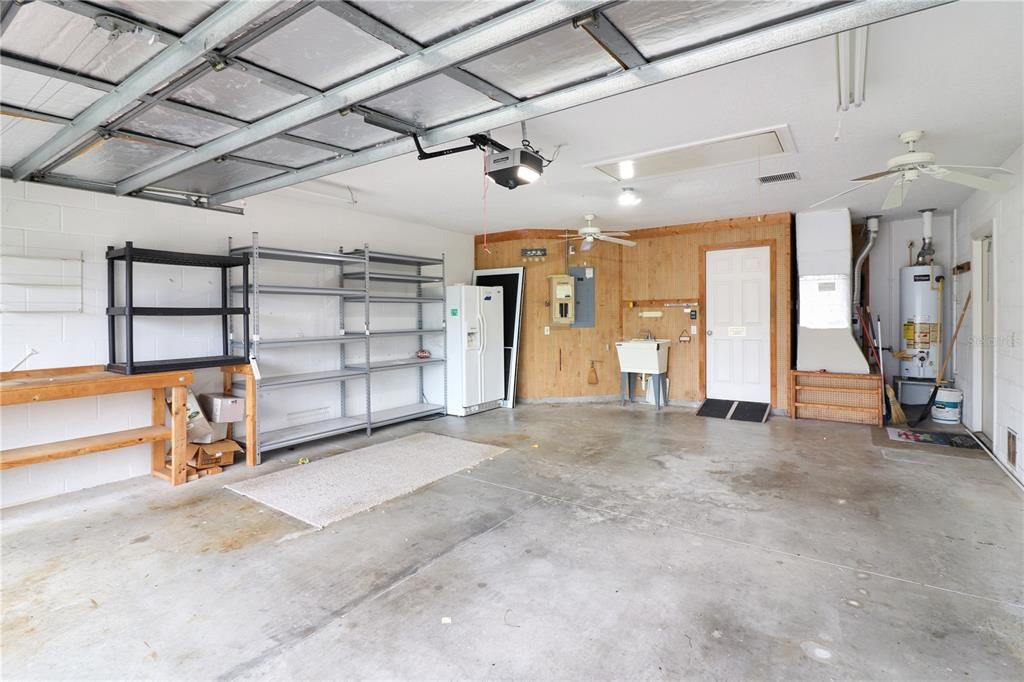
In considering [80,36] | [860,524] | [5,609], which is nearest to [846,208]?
[860,524]

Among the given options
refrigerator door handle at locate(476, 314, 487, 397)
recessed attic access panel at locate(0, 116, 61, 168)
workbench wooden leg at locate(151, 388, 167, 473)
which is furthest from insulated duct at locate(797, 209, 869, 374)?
recessed attic access panel at locate(0, 116, 61, 168)

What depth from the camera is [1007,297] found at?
4.14 m

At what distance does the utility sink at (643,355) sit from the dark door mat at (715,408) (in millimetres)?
723

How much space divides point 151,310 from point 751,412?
6470mm

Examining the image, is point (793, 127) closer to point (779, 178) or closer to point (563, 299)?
point (779, 178)

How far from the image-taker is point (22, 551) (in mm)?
2852

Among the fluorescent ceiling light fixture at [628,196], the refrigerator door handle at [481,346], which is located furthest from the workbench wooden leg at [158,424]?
the fluorescent ceiling light fixture at [628,196]

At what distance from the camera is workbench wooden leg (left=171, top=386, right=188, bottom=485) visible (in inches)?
154

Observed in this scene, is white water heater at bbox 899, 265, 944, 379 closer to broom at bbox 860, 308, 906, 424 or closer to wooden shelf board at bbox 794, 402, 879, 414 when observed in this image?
broom at bbox 860, 308, 906, 424

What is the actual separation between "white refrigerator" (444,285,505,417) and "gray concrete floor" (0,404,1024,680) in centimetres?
244

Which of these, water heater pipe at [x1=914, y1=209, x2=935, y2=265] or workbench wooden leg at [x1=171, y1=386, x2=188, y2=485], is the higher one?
water heater pipe at [x1=914, y1=209, x2=935, y2=265]

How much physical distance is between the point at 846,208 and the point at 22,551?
801cm

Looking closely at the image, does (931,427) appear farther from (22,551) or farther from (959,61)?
(22,551)

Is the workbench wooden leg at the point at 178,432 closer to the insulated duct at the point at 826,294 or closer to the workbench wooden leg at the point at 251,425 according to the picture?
the workbench wooden leg at the point at 251,425
